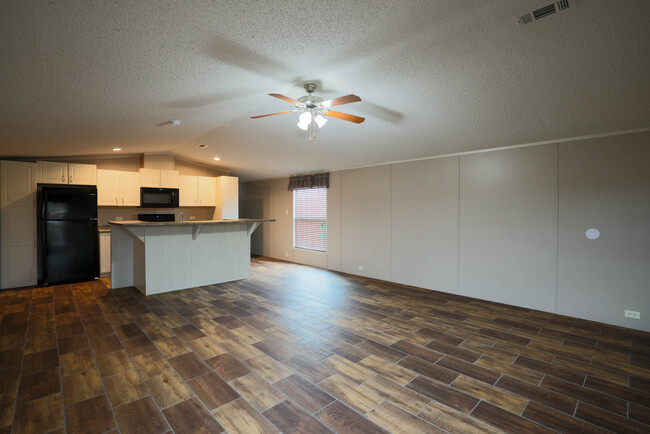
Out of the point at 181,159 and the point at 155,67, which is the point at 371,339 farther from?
the point at 181,159

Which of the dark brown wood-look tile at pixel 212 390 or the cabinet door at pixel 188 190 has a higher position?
the cabinet door at pixel 188 190

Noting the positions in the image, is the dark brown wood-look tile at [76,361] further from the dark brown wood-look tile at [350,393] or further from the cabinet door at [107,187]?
the cabinet door at [107,187]

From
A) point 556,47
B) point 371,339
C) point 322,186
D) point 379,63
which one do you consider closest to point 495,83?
point 556,47

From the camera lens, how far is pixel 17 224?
15.9 feet

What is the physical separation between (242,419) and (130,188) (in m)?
5.77

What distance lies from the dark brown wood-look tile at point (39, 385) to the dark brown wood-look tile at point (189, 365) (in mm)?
749

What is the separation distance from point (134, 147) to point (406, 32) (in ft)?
17.3

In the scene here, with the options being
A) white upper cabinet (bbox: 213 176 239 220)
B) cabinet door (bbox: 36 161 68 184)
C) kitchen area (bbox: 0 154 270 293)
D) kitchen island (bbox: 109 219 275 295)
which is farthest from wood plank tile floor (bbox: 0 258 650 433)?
white upper cabinet (bbox: 213 176 239 220)

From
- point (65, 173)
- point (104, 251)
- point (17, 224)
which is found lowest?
point (104, 251)

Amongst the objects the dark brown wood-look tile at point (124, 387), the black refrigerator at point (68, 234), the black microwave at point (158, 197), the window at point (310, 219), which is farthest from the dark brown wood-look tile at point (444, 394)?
the black microwave at point (158, 197)

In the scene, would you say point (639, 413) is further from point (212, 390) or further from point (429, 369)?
point (212, 390)

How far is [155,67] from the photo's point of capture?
2.23 m

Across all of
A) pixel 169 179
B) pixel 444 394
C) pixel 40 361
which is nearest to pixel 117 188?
pixel 169 179

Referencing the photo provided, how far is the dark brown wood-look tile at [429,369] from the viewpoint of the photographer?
227 cm
